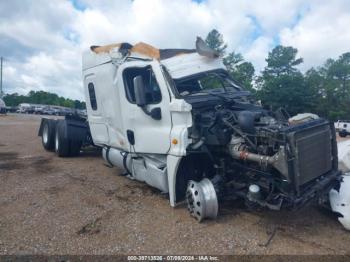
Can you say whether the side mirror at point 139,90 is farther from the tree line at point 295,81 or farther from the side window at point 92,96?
the tree line at point 295,81

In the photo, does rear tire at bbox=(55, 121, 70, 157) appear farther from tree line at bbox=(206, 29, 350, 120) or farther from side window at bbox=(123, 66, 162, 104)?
tree line at bbox=(206, 29, 350, 120)

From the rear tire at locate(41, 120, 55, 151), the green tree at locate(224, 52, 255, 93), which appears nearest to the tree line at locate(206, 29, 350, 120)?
the green tree at locate(224, 52, 255, 93)

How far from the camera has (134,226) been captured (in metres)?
4.22

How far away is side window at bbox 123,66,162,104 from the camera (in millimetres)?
5074

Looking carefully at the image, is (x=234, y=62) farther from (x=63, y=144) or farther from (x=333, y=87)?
(x=63, y=144)

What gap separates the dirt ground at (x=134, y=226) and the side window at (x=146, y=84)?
1786mm

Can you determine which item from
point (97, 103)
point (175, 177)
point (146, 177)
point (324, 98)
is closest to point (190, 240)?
point (175, 177)

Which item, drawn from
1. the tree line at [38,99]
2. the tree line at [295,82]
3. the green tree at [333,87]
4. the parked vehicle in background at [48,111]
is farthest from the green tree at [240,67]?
the tree line at [38,99]

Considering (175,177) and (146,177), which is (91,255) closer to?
(175,177)

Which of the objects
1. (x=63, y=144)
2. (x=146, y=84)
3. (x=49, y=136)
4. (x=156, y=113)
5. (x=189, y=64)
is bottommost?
(x=63, y=144)

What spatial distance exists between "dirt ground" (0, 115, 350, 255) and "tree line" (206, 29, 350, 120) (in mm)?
31950

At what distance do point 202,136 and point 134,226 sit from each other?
1.65 meters

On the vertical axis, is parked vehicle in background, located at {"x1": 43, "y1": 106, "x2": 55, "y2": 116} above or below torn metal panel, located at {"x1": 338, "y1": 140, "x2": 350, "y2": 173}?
above

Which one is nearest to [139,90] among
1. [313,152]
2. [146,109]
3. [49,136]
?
[146,109]
